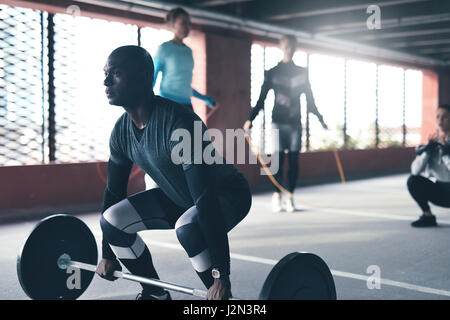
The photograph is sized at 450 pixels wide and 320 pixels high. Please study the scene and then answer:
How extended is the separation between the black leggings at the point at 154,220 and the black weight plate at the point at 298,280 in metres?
0.31

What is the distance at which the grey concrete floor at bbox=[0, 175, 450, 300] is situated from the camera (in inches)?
112

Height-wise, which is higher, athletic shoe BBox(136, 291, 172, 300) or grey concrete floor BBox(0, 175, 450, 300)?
athletic shoe BBox(136, 291, 172, 300)

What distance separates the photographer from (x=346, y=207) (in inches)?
238

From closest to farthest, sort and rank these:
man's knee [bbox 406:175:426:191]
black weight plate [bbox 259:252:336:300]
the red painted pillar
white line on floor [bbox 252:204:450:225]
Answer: black weight plate [bbox 259:252:336:300] < man's knee [bbox 406:175:426:191] < white line on floor [bbox 252:204:450:225] < the red painted pillar

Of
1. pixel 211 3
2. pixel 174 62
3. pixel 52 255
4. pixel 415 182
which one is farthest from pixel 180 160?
pixel 211 3

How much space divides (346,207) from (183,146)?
4354 mm

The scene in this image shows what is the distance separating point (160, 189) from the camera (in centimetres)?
242

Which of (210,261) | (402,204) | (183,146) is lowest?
(402,204)

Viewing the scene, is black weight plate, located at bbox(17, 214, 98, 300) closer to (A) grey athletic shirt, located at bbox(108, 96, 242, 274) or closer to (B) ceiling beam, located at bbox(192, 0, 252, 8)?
(A) grey athletic shirt, located at bbox(108, 96, 242, 274)

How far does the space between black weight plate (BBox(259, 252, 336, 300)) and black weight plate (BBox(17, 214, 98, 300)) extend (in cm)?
109

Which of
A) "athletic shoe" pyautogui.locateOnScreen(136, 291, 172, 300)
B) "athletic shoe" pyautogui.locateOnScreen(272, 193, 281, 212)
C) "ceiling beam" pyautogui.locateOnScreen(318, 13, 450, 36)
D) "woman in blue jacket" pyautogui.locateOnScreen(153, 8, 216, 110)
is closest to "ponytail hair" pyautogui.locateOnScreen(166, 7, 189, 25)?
"woman in blue jacket" pyautogui.locateOnScreen(153, 8, 216, 110)

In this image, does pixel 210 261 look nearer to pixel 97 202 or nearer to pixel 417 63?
pixel 97 202
